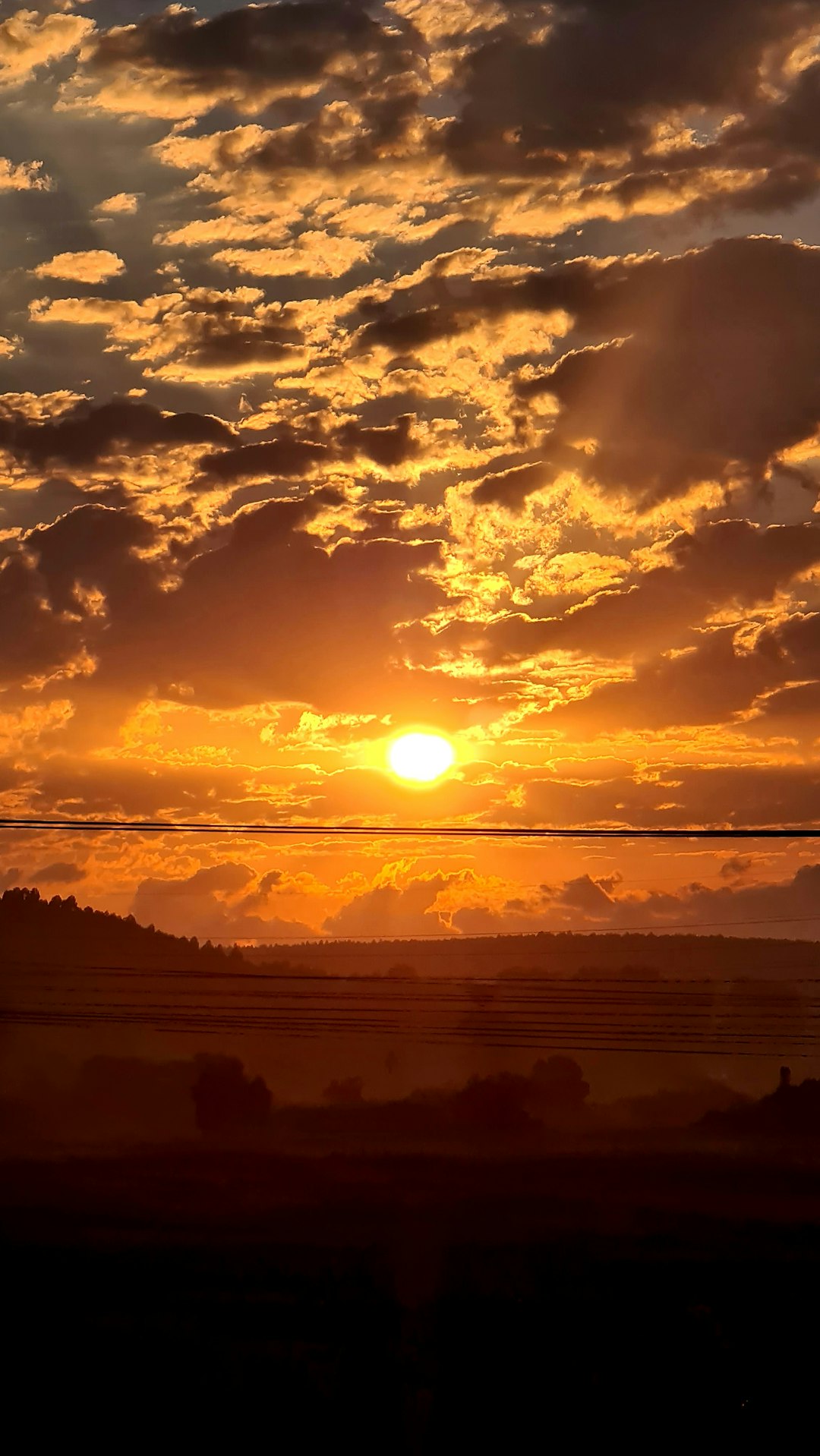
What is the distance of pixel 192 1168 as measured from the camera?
15512 centimetres

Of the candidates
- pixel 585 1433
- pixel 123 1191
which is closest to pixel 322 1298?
pixel 585 1433

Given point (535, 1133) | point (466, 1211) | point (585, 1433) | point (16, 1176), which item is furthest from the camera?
point (535, 1133)

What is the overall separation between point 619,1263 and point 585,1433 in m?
48.1

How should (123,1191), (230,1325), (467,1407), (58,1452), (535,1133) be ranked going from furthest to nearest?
1. (535,1133)
2. (123,1191)
3. (230,1325)
4. (467,1407)
5. (58,1452)

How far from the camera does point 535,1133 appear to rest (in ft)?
645

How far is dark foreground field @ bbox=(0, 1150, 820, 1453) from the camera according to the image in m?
41.1

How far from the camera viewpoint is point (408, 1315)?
59.3m

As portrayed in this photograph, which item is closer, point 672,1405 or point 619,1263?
point 672,1405

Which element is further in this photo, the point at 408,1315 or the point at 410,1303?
the point at 410,1303

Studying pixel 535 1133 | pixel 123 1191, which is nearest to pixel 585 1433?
pixel 123 1191

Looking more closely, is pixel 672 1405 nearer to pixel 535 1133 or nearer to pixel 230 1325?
pixel 230 1325

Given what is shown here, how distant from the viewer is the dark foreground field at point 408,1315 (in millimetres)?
41062

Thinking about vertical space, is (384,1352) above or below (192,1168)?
below

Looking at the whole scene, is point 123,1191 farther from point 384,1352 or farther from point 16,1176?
point 384,1352
